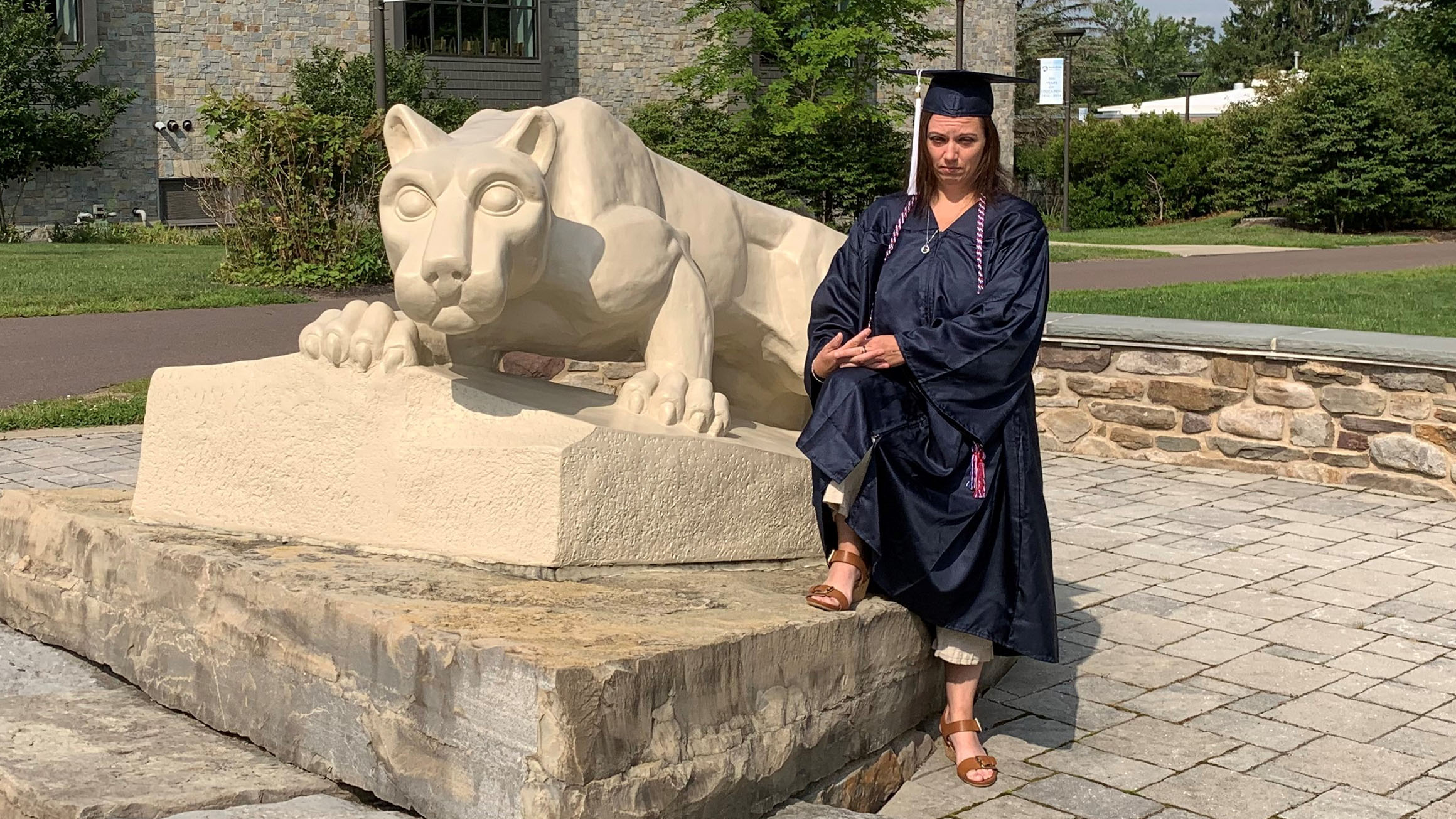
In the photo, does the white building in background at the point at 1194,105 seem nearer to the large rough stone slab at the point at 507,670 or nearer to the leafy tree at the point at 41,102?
the leafy tree at the point at 41,102

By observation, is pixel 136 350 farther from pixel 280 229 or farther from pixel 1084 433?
pixel 1084 433

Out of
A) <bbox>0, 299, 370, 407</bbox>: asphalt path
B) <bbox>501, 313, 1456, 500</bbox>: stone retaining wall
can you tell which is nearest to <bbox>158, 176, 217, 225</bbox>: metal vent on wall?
<bbox>0, 299, 370, 407</bbox>: asphalt path

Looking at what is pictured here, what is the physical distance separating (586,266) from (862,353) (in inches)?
30.4

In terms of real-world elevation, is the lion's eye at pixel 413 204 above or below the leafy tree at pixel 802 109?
below

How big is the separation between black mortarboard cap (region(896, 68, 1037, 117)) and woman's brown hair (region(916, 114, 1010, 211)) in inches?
1.2

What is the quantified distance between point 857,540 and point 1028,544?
42 centimetres

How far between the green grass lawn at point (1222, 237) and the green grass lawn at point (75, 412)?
1942cm

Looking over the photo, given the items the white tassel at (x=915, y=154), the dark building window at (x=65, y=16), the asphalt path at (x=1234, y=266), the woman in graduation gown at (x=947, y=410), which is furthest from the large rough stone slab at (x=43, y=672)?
the dark building window at (x=65, y=16)

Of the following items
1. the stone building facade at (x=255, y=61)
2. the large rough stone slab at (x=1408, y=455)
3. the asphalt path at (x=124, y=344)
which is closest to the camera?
the large rough stone slab at (x=1408, y=455)

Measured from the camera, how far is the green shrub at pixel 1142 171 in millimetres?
32469

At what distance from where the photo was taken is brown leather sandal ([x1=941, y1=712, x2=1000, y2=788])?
Answer: 3.55 meters

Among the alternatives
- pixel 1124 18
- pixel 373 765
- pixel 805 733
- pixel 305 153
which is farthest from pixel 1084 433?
pixel 1124 18

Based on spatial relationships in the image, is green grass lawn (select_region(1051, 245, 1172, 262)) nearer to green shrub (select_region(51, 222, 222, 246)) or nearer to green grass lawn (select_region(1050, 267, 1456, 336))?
green grass lawn (select_region(1050, 267, 1456, 336))

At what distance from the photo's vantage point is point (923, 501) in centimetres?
348
